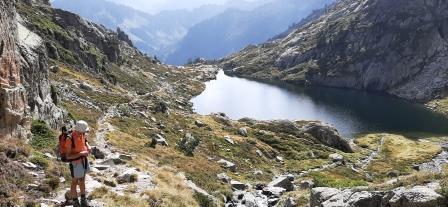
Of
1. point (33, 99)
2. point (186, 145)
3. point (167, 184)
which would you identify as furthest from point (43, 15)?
point (167, 184)

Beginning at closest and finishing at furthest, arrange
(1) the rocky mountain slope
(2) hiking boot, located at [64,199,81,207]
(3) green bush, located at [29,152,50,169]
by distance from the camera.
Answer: (2) hiking boot, located at [64,199,81,207], (1) the rocky mountain slope, (3) green bush, located at [29,152,50,169]

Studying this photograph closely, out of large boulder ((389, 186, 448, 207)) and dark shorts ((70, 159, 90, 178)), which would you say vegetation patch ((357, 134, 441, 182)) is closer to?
large boulder ((389, 186, 448, 207))

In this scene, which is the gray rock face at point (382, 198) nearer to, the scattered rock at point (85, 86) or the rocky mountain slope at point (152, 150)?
the rocky mountain slope at point (152, 150)

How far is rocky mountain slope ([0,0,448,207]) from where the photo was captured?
28109 mm

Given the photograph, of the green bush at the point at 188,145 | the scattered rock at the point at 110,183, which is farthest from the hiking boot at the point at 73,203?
the green bush at the point at 188,145

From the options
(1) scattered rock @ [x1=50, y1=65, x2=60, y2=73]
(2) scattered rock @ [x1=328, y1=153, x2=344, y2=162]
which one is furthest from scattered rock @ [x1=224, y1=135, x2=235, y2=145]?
(1) scattered rock @ [x1=50, y1=65, x2=60, y2=73]

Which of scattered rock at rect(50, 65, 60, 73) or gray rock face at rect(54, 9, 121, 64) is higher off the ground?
gray rock face at rect(54, 9, 121, 64)

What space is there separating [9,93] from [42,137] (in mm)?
5446

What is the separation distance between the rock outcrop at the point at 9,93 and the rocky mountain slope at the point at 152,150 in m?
0.10

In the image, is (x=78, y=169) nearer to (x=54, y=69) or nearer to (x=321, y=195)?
(x=321, y=195)

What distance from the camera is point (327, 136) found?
397ft

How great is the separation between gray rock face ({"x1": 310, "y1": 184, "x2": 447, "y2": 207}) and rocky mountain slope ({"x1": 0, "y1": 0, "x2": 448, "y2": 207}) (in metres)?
0.08

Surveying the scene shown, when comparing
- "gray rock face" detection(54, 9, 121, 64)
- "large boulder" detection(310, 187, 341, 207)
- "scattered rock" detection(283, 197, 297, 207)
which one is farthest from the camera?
"gray rock face" detection(54, 9, 121, 64)

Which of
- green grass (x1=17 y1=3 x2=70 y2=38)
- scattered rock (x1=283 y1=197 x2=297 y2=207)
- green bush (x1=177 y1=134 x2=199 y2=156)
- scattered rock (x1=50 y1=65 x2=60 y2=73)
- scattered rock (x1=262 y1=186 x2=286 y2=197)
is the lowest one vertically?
scattered rock (x1=262 y1=186 x2=286 y2=197)
